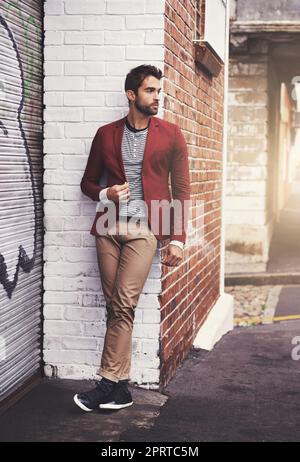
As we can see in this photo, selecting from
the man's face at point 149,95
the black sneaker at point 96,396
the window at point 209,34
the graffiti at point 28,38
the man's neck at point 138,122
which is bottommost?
the black sneaker at point 96,396

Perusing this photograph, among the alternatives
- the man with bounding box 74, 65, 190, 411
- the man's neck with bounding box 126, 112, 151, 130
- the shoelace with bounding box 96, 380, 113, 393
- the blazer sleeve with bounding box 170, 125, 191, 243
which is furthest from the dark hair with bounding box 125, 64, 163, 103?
the shoelace with bounding box 96, 380, 113, 393

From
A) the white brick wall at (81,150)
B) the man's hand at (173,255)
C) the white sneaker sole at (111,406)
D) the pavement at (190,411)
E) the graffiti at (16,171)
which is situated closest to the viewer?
the pavement at (190,411)

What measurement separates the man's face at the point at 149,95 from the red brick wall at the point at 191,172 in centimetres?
48

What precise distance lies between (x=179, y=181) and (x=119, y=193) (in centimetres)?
46

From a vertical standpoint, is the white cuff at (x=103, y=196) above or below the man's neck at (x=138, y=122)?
below

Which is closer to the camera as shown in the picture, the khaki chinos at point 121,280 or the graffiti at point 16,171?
the graffiti at point 16,171

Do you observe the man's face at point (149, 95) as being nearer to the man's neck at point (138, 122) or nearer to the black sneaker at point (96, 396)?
the man's neck at point (138, 122)

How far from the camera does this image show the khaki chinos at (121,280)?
4562 mm

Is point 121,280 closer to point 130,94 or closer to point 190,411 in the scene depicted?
point 190,411

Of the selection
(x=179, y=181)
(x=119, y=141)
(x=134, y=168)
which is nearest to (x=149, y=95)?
(x=119, y=141)

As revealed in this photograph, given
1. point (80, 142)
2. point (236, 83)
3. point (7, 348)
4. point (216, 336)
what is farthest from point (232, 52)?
point (7, 348)

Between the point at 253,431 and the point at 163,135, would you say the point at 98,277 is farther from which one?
the point at 253,431

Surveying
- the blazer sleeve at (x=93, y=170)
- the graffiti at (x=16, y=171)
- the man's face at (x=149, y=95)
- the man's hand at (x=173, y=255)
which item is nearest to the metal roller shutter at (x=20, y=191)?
the graffiti at (x=16, y=171)

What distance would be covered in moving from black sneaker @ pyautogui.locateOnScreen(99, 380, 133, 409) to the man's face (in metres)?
1.61
